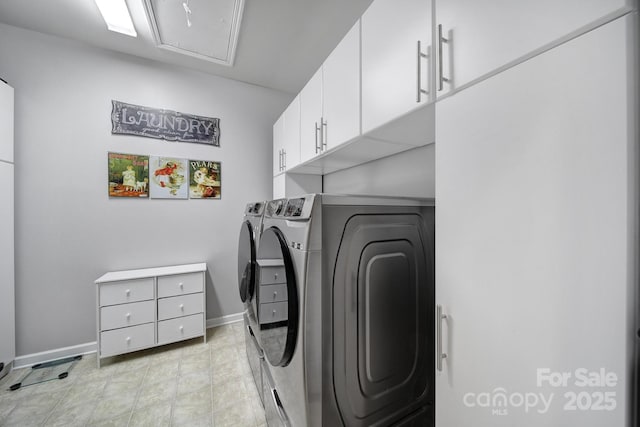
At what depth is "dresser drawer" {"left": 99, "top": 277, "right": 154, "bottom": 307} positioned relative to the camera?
208 centimetres

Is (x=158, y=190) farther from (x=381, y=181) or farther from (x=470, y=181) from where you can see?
(x=470, y=181)

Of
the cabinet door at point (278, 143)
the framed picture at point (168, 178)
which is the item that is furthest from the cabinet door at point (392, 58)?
the framed picture at point (168, 178)

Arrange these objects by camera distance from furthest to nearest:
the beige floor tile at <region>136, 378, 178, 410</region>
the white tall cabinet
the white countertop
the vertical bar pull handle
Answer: the white countertop, the white tall cabinet, the beige floor tile at <region>136, 378, 178, 410</region>, the vertical bar pull handle

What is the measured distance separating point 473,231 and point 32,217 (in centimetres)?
330

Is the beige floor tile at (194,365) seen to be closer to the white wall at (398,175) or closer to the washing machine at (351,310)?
the washing machine at (351,310)

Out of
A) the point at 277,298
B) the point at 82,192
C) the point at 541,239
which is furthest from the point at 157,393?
the point at 541,239

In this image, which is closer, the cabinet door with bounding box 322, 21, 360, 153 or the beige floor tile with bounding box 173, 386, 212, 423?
the cabinet door with bounding box 322, 21, 360, 153

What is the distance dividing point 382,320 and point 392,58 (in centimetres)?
114

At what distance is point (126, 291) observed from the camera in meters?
2.15

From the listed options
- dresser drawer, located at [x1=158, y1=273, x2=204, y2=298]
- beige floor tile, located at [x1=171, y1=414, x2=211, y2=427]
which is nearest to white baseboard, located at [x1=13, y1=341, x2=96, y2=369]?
dresser drawer, located at [x1=158, y1=273, x2=204, y2=298]

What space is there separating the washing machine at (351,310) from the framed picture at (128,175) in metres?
2.04

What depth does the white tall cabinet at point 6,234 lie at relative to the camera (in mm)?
1887

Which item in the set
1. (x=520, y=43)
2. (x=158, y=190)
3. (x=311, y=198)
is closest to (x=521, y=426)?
(x=311, y=198)

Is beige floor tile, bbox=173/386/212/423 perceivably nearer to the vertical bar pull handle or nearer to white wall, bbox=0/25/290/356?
white wall, bbox=0/25/290/356
